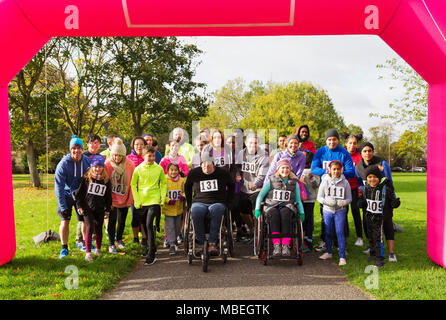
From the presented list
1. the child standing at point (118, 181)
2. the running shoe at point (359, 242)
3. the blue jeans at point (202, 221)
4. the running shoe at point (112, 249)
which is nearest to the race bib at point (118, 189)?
the child standing at point (118, 181)

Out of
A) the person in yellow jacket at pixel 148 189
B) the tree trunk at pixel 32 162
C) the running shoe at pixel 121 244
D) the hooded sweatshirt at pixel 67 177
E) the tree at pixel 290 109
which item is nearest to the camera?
the hooded sweatshirt at pixel 67 177

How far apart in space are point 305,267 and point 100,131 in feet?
56.4

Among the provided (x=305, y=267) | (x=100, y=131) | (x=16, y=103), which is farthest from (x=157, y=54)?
(x=305, y=267)

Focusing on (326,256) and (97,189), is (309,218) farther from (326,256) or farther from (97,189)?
(97,189)

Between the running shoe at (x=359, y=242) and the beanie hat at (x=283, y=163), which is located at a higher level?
the beanie hat at (x=283, y=163)

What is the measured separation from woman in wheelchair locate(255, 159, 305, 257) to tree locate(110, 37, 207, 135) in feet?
34.4

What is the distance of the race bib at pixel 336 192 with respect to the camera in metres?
5.89

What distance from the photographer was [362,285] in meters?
4.72

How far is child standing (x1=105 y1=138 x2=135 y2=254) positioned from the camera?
6.39 meters

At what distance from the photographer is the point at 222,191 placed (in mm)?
6020

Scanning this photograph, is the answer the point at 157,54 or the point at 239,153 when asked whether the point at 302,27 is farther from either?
the point at 157,54

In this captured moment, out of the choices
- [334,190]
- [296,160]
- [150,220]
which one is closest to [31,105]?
[150,220]

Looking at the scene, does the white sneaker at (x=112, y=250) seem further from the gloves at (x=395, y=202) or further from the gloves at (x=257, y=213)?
the gloves at (x=395, y=202)
